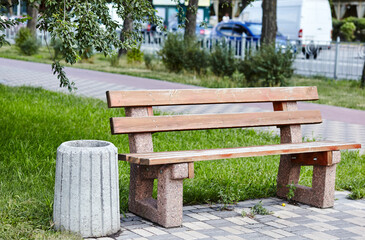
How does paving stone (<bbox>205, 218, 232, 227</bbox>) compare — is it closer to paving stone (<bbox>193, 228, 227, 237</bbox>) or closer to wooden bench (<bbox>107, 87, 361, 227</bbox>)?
paving stone (<bbox>193, 228, 227, 237</bbox>)

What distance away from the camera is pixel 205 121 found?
4.90 metres

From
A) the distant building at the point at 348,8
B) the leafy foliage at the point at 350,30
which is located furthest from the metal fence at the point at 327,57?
the distant building at the point at 348,8

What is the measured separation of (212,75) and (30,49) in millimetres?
8760

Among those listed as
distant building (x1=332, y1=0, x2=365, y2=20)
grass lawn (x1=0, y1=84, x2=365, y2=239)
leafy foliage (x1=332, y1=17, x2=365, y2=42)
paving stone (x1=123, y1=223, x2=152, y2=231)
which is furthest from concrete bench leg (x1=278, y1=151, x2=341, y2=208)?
distant building (x1=332, y1=0, x2=365, y2=20)

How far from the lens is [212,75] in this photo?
16.3 metres

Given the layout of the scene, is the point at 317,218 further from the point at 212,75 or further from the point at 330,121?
the point at 212,75

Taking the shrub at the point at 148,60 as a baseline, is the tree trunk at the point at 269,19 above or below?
above

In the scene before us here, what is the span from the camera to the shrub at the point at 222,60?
15.9m

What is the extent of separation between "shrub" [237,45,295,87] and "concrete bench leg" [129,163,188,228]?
9.59 metres

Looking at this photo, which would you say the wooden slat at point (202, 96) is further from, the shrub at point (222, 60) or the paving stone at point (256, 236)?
the shrub at point (222, 60)

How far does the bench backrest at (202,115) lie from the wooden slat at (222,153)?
0.79 feet

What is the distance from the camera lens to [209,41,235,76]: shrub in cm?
1592

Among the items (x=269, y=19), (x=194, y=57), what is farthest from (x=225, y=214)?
(x=194, y=57)

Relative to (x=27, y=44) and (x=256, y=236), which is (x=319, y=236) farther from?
(x=27, y=44)
